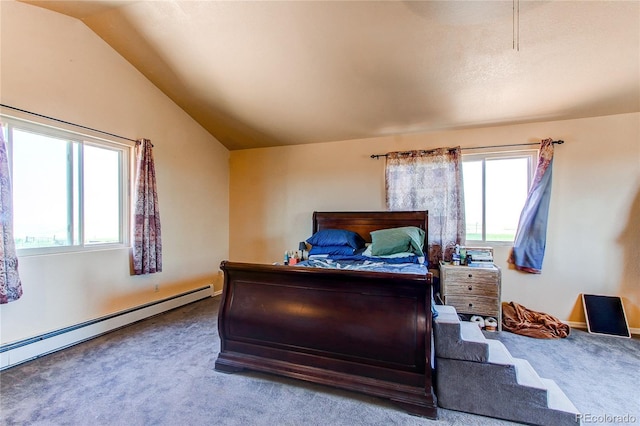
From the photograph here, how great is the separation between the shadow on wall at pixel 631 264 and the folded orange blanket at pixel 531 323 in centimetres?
75

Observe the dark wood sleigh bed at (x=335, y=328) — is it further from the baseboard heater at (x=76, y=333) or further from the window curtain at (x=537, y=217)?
the window curtain at (x=537, y=217)

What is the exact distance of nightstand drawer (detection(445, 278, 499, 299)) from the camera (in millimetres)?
Answer: 3158

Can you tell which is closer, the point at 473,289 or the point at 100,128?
the point at 100,128

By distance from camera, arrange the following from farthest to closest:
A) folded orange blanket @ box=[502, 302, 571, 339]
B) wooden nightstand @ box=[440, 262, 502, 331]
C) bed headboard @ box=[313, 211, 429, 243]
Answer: bed headboard @ box=[313, 211, 429, 243]
wooden nightstand @ box=[440, 262, 502, 331]
folded orange blanket @ box=[502, 302, 571, 339]

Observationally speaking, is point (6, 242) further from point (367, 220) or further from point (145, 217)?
point (367, 220)

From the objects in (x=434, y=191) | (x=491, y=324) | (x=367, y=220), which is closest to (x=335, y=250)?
(x=367, y=220)

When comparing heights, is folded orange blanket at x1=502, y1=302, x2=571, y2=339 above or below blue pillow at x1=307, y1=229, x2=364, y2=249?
below

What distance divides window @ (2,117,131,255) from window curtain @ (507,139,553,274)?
4.83m

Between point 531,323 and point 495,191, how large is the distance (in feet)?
5.27

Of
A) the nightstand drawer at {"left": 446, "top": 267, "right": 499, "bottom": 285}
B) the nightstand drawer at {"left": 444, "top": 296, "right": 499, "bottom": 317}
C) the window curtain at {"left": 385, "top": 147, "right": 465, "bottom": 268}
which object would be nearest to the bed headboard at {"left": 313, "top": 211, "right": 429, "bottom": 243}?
the window curtain at {"left": 385, "top": 147, "right": 465, "bottom": 268}

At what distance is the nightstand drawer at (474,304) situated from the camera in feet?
10.4

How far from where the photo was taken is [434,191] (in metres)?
3.83

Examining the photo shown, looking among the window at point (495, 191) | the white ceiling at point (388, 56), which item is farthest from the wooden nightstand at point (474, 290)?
the white ceiling at point (388, 56)

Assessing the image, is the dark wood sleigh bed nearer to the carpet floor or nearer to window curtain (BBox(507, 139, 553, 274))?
the carpet floor
